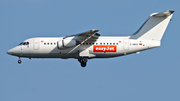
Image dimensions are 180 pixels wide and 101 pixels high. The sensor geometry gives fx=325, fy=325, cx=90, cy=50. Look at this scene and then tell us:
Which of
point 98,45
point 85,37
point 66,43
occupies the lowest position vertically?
point 98,45

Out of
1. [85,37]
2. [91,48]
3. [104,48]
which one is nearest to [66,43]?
[85,37]

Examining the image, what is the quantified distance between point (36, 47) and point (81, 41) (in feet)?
12.1

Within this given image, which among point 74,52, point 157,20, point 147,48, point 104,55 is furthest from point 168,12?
point 74,52

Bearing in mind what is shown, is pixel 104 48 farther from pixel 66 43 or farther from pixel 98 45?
pixel 66 43

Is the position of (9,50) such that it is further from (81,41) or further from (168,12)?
Result: (168,12)

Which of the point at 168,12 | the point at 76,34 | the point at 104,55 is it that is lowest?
the point at 104,55

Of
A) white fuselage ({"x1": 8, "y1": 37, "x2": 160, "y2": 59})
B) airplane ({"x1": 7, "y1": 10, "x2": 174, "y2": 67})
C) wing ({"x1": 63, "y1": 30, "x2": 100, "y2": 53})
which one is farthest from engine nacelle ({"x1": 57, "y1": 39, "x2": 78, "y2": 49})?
white fuselage ({"x1": 8, "y1": 37, "x2": 160, "y2": 59})

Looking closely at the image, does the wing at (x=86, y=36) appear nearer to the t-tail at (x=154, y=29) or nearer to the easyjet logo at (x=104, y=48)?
the easyjet logo at (x=104, y=48)

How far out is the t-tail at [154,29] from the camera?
87.2ft

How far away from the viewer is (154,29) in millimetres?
26734

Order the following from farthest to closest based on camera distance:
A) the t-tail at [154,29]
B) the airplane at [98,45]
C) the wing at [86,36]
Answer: the t-tail at [154,29] < the airplane at [98,45] < the wing at [86,36]

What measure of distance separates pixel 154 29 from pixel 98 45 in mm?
4873

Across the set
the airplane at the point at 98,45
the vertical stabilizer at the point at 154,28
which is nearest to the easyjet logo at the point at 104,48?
the airplane at the point at 98,45

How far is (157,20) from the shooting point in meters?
26.7
